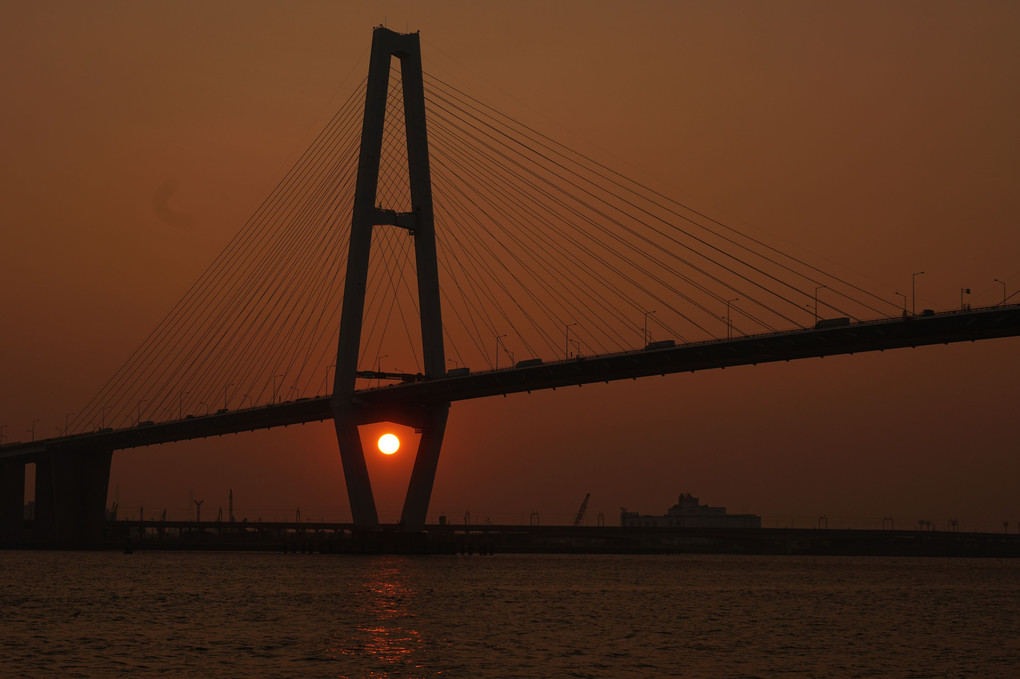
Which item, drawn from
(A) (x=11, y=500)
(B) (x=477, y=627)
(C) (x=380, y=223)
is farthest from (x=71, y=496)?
(B) (x=477, y=627)

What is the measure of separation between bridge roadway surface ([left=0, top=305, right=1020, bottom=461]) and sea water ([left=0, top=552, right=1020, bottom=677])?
1100 centimetres

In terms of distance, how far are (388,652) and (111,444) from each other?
72185 mm

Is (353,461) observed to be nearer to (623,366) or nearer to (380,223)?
(380,223)

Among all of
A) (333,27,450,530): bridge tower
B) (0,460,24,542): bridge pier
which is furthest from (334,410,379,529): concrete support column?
(0,460,24,542): bridge pier

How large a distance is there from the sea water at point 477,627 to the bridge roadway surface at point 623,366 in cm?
1100

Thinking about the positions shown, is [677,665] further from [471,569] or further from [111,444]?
[111,444]

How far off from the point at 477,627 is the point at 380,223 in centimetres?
3612

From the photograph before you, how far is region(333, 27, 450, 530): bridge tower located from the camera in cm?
6969

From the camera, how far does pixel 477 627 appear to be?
38094 millimetres

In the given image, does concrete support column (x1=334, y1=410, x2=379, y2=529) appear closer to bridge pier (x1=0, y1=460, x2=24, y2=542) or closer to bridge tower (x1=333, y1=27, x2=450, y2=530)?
bridge tower (x1=333, y1=27, x2=450, y2=530)

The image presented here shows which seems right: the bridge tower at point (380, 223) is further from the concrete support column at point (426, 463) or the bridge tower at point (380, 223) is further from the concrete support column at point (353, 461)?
the concrete support column at point (426, 463)

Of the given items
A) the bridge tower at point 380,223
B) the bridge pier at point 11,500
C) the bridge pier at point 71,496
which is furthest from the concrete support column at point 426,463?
the bridge pier at point 11,500

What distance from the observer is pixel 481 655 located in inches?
1244

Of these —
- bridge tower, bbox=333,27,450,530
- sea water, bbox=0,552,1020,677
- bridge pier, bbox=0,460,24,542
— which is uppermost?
bridge tower, bbox=333,27,450,530
